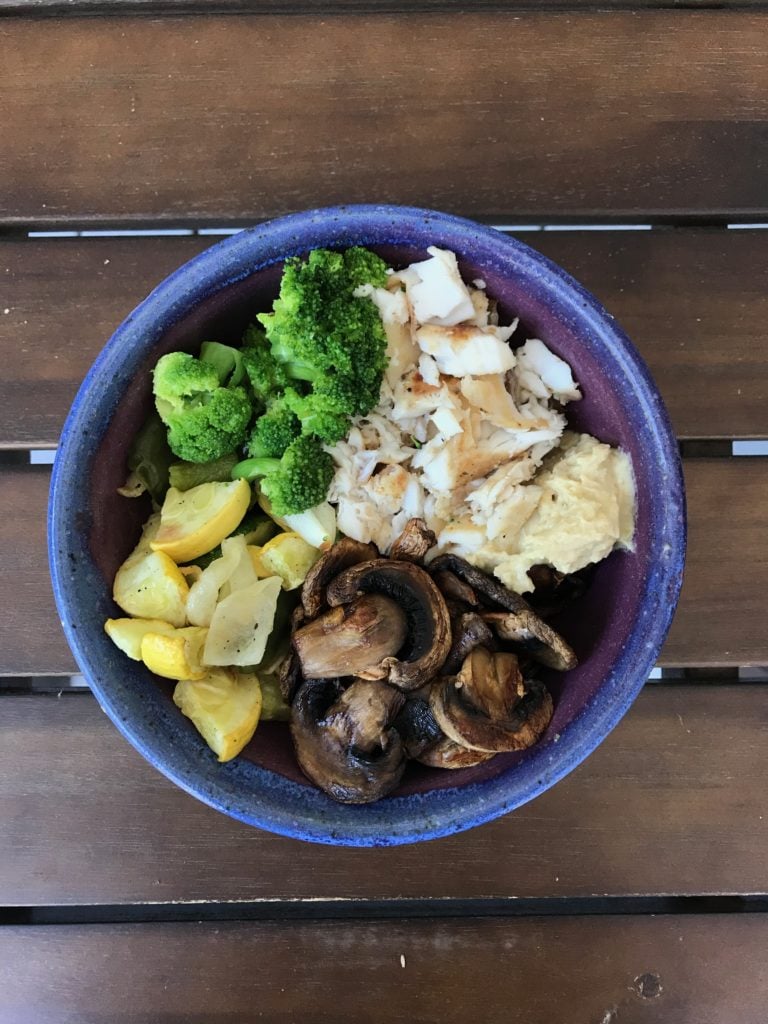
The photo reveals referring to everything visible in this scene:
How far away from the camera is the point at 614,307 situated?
1.61m

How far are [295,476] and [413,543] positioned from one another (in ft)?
0.70

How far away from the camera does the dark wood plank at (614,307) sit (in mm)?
1594

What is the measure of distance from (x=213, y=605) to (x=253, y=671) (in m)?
0.14

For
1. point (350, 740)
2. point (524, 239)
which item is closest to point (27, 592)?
point (350, 740)

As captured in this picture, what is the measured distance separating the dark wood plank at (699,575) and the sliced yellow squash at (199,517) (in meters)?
0.42

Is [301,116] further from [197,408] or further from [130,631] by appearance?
[130,631]

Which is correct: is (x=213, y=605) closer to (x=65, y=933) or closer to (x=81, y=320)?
(x=81, y=320)

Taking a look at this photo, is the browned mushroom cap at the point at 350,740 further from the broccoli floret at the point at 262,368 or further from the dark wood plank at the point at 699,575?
the dark wood plank at the point at 699,575

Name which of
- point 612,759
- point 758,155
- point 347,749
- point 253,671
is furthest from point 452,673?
point 758,155

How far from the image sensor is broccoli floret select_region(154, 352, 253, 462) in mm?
1273

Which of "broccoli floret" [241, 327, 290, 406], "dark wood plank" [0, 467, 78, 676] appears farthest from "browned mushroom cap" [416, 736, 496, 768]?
"dark wood plank" [0, 467, 78, 676]

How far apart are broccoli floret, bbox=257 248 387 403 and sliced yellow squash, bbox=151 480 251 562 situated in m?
0.22

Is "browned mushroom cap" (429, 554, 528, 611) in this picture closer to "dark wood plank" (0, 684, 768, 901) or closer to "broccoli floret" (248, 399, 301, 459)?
"broccoli floret" (248, 399, 301, 459)

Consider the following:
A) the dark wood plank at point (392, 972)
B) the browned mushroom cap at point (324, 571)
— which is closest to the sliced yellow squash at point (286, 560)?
the browned mushroom cap at point (324, 571)
